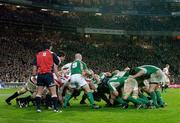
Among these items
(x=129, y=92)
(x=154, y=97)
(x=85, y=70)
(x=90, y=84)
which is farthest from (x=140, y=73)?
(x=90, y=84)

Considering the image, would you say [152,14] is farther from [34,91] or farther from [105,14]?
[34,91]

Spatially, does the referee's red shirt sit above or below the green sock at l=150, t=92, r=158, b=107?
above

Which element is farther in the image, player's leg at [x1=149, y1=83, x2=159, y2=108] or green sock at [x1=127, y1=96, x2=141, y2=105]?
player's leg at [x1=149, y1=83, x2=159, y2=108]

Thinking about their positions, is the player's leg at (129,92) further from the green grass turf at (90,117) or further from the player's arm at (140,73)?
the green grass turf at (90,117)

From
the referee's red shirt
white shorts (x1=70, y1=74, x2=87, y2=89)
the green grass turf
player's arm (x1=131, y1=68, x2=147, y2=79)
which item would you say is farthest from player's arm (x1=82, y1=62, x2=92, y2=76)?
the green grass turf

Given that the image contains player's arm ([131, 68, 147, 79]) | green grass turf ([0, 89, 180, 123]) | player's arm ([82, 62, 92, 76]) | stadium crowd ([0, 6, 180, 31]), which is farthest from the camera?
stadium crowd ([0, 6, 180, 31])

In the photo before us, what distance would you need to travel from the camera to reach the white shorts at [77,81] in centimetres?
1711

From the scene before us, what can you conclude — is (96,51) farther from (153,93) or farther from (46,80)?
(46,80)

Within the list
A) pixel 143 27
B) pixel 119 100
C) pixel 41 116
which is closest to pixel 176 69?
pixel 143 27

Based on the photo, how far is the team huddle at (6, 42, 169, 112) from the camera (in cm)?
1584

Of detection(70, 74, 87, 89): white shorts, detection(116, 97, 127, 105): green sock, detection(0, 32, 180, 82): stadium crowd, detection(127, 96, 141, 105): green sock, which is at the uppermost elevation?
detection(70, 74, 87, 89): white shorts

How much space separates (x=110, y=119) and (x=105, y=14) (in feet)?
189

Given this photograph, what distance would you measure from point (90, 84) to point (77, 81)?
106 centimetres

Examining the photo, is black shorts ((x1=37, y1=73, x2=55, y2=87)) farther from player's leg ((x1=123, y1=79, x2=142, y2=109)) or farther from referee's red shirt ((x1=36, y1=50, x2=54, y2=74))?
player's leg ((x1=123, y1=79, x2=142, y2=109))
